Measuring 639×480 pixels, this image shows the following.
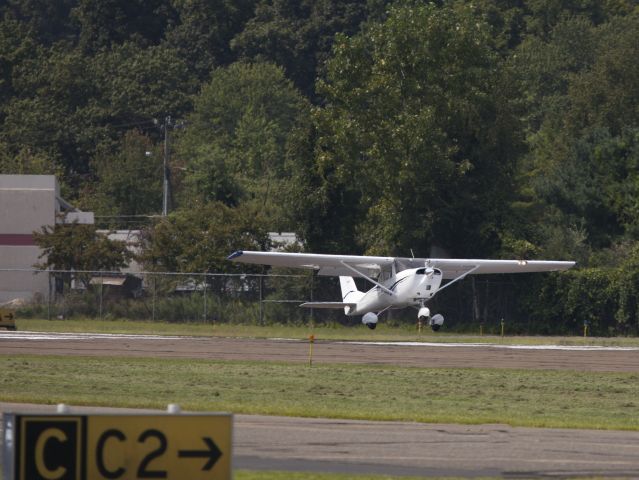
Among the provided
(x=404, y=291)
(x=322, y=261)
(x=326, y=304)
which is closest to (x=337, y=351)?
(x=326, y=304)

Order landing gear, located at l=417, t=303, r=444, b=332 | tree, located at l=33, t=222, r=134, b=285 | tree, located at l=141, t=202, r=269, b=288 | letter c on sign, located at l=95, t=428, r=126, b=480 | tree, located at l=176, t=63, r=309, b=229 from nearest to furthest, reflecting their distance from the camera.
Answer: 1. letter c on sign, located at l=95, t=428, r=126, b=480
2. landing gear, located at l=417, t=303, r=444, b=332
3. tree, located at l=141, t=202, r=269, b=288
4. tree, located at l=33, t=222, r=134, b=285
5. tree, located at l=176, t=63, r=309, b=229

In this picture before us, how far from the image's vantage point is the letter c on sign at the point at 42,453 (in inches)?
357

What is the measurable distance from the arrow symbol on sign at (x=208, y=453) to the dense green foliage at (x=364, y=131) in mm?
43516

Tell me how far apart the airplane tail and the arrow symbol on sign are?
1544 inches

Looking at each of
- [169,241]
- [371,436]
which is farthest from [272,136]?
[371,436]

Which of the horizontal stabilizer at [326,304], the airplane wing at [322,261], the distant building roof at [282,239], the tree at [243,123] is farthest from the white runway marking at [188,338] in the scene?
the tree at [243,123]

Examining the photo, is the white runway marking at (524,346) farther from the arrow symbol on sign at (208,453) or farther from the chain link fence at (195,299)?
the arrow symbol on sign at (208,453)

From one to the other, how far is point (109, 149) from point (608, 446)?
89091 millimetres

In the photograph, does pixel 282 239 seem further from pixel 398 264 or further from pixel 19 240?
pixel 398 264

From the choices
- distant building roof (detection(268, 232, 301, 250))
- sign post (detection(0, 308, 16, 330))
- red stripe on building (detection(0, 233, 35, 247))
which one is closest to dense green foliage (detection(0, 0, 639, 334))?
distant building roof (detection(268, 232, 301, 250))

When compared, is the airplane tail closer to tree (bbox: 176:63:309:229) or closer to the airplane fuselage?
the airplane fuselage

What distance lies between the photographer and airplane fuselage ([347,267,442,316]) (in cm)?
4575

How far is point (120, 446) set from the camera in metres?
9.27

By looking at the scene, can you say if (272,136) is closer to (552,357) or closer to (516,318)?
(516,318)
